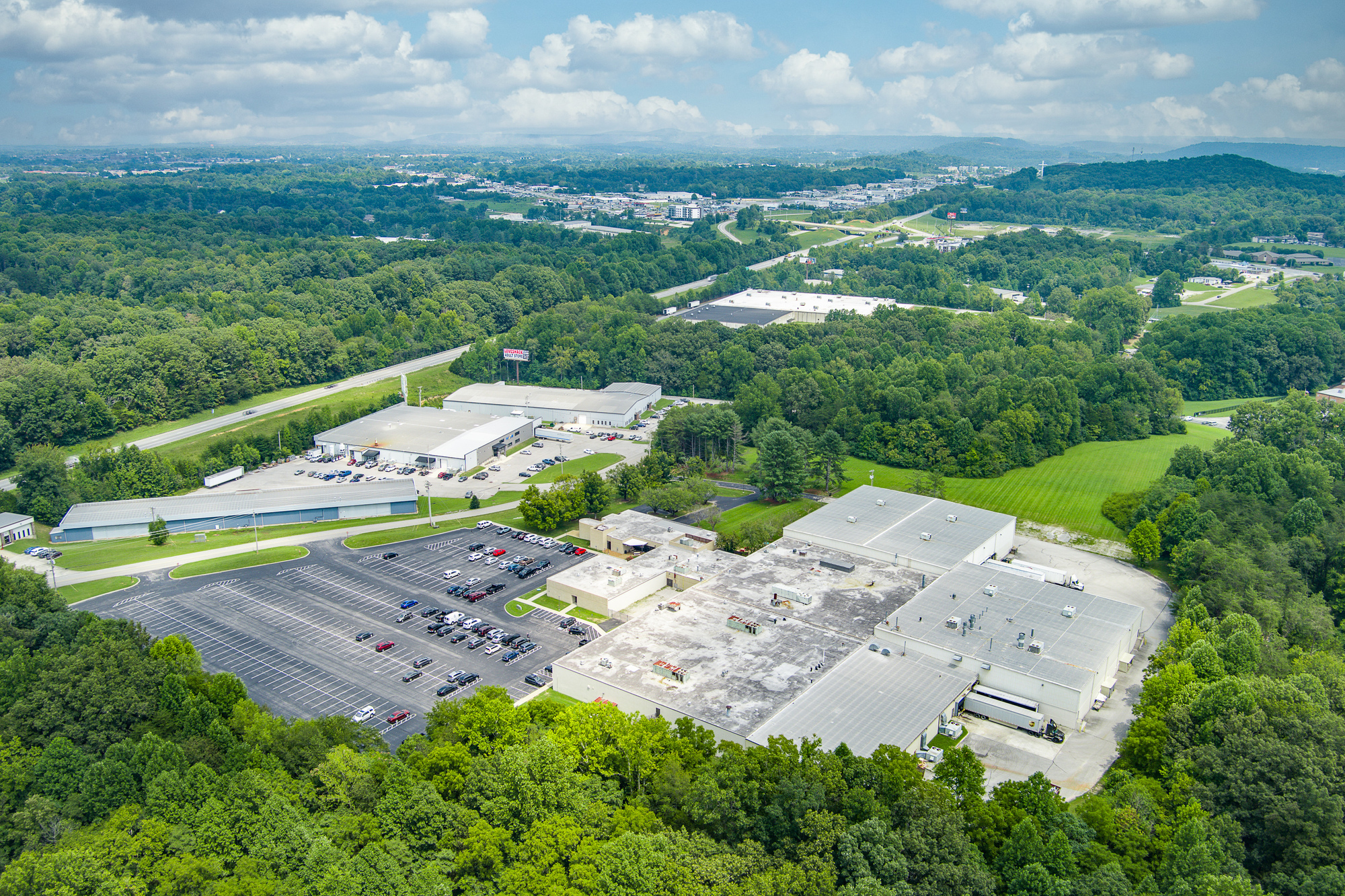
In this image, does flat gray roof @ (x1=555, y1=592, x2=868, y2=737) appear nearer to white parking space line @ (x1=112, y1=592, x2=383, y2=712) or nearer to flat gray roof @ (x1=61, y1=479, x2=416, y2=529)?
white parking space line @ (x1=112, y1=592, x2=383, y2=712)

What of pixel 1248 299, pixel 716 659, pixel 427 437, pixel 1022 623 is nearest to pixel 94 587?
pixel 427 437

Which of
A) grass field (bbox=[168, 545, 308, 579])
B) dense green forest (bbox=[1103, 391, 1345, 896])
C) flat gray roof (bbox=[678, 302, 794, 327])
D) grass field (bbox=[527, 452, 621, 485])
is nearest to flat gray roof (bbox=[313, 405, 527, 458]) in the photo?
grass field (bbox=[527, 452, 621, 485])

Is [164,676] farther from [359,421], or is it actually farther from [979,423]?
[979,423]

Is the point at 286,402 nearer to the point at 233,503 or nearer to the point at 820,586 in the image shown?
the point at 233,503

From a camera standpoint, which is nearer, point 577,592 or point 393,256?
point 577,592

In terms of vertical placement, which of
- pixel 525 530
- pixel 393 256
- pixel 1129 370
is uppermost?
pixel 393 256

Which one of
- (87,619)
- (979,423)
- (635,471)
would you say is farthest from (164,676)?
(979,423)

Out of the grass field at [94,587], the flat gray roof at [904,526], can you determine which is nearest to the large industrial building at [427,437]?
the grass field at [94,587]

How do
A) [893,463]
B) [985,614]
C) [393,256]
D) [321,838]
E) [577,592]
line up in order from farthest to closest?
[393,256], [893,463], [577,592], [985,614], [321,838]
